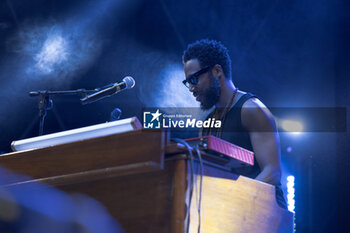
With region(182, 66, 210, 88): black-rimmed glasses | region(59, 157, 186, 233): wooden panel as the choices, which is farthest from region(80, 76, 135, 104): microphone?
region(59, 157, 186, 233): wooden panel

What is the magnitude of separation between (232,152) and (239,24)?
4.69 meters

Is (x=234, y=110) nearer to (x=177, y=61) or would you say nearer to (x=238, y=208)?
(x=238, y=208)

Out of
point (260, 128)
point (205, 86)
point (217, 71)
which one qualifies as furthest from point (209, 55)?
point (260, 128)

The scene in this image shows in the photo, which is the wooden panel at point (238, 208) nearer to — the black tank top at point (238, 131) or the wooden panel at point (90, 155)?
the wooden panel at point (90, 155)

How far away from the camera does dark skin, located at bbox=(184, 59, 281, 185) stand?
2179 mm

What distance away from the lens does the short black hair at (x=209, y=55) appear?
10.4ft

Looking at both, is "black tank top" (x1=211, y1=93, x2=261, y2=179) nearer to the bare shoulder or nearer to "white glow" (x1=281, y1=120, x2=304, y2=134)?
the bare shoulder

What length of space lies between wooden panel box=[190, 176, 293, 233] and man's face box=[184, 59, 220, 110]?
1.40 metres

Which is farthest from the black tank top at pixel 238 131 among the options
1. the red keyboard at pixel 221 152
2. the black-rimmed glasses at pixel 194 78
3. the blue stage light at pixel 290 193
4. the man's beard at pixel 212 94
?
the blue stage light at pixel 290 193

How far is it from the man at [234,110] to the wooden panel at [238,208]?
0.21 m

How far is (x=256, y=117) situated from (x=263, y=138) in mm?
178

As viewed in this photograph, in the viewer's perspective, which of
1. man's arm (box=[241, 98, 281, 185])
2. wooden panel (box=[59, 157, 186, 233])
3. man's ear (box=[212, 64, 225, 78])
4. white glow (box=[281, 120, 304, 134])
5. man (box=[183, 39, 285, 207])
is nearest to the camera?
wooden panel (box=[59, 157, 186, 233])

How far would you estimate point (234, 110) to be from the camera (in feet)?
8.94

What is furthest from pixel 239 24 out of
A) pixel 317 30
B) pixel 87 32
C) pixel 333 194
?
pixel 333 194
